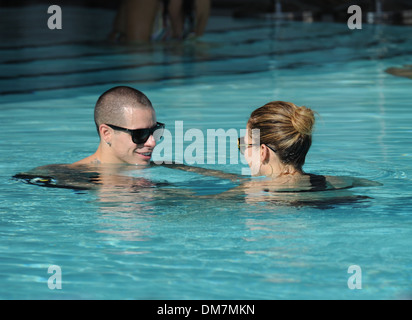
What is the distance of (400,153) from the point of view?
5.87 m

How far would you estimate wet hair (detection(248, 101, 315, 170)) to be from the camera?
409 cm

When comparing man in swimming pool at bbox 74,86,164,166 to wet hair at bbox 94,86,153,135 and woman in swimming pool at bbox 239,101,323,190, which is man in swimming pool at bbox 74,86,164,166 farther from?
woman in swimming pool at bbox 239,101,323,190

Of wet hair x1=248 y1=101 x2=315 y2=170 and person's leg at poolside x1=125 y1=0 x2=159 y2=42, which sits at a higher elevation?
person's leg at poolside x1=125 y1=0 x2=159 y2=42

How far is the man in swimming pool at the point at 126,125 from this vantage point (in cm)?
469

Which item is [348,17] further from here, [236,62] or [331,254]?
[331,254]

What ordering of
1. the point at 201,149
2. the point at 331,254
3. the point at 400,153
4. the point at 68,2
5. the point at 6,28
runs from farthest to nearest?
the point at 68,2 < the point at 6,28 < the point at 201,149 < the point at 400,153 < the point at 331,254

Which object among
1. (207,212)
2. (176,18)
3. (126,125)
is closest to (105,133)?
(126,125)

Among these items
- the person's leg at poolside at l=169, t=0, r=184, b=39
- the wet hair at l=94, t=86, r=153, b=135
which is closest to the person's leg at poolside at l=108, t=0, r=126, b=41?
the person's leg at poolside at l=169, t=0, r=184, b=39

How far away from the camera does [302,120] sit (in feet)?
13.4

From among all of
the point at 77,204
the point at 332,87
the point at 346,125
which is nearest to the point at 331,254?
the point at 77,204

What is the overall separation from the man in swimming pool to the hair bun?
890 mm

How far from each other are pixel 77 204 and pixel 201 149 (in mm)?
1868

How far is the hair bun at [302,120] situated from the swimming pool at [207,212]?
16.6 inches

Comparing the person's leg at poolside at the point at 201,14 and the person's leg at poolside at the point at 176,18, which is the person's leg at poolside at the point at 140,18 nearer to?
the person's leg at poolside at the point at 176,18
